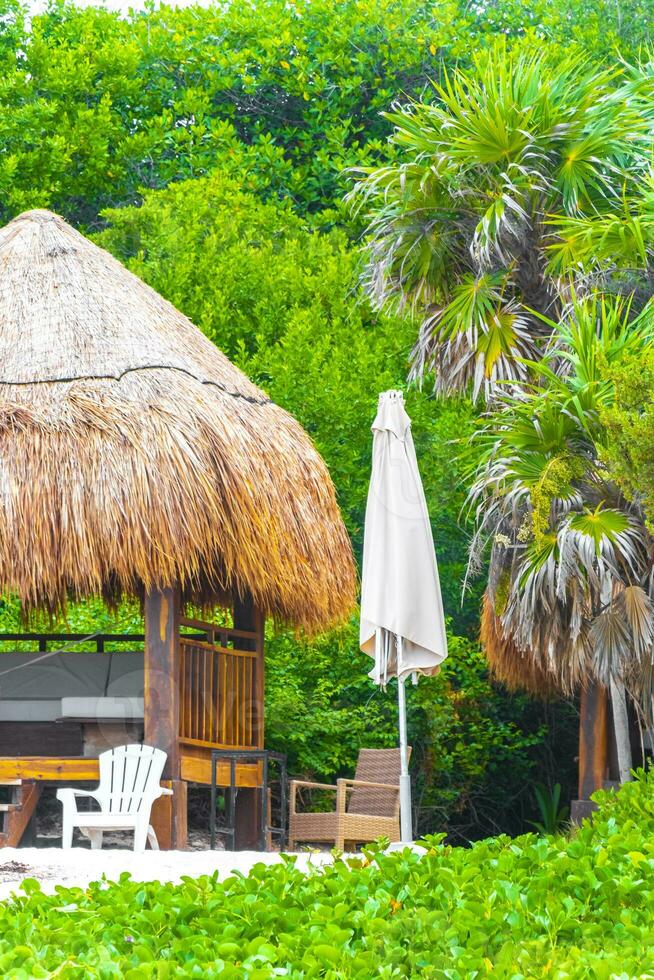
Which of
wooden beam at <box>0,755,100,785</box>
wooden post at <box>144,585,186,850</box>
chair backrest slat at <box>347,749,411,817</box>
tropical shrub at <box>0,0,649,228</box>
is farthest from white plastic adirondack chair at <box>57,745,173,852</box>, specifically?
tropical shrub at <box>0,0,649,228</box>

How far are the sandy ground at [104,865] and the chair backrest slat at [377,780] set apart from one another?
215 cm

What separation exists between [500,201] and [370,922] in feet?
26.6

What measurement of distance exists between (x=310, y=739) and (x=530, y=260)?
4479 millimetres

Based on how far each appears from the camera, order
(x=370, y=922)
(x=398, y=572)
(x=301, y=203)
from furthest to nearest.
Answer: (x=301, y=203) < (x=398, y=572) < (x=370, y=922)

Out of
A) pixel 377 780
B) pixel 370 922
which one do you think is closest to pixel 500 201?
pixel 377 780

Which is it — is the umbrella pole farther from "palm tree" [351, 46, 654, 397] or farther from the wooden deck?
"palm tree" [351, 46, 654, 397]

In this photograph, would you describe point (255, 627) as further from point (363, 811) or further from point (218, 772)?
point (363, 811)

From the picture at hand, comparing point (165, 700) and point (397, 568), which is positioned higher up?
point (397, 568)

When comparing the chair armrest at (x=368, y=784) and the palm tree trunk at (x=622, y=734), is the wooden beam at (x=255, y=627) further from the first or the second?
the palm tree trunk at (x=622, y=734)

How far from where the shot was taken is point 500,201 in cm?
1024

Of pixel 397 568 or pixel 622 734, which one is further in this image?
pixel 622 734

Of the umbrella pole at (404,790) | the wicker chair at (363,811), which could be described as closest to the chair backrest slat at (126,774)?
the wicker chair at (363,811)

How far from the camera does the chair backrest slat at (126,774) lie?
7.75 meters

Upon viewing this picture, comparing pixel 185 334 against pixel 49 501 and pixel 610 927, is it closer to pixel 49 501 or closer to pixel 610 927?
pixel 49 501
